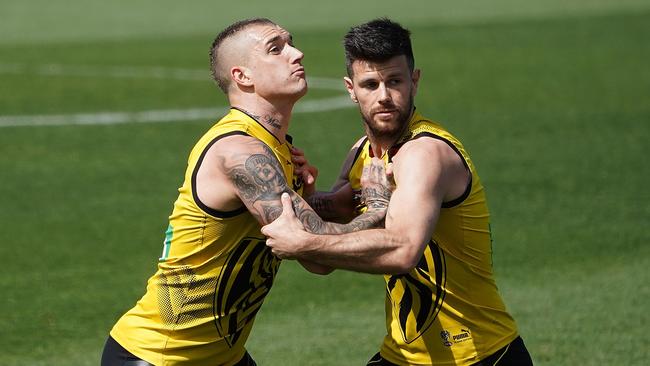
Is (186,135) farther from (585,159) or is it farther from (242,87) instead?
(242,87)

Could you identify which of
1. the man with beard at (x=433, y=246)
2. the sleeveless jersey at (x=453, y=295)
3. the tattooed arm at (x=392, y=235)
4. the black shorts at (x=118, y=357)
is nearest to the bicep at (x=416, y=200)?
the tattooed arm at (x=392, y=235)

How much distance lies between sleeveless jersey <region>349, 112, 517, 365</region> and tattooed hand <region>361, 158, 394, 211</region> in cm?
17

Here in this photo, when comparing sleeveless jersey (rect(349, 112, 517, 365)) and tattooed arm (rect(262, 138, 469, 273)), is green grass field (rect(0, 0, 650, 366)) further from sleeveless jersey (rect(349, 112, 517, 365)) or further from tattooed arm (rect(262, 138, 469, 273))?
tattooed arm (rect(262, 138, 469, 273))

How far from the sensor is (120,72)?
27.5 meters

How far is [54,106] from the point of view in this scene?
23266 mm

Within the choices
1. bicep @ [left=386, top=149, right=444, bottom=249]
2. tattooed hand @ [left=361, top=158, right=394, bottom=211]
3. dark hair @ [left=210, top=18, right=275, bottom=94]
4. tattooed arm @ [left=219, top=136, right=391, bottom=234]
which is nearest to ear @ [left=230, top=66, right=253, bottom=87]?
dark hair @ [left=210, top=18, right=275, bottom=94]

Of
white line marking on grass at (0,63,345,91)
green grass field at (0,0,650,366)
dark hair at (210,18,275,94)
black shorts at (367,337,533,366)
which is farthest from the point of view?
white line marking on grass at (0,63,345,91)

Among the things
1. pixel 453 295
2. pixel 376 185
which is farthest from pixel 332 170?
pixel 376 185

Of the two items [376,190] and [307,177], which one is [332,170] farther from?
[376,190]

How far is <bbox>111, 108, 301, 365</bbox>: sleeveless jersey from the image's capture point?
7238 mm

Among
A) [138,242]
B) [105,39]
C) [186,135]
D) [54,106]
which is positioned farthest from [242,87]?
[105,39]

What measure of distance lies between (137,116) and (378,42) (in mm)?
15257

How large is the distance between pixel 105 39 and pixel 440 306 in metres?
27.8

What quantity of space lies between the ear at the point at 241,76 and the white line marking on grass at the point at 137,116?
47.0 ft
